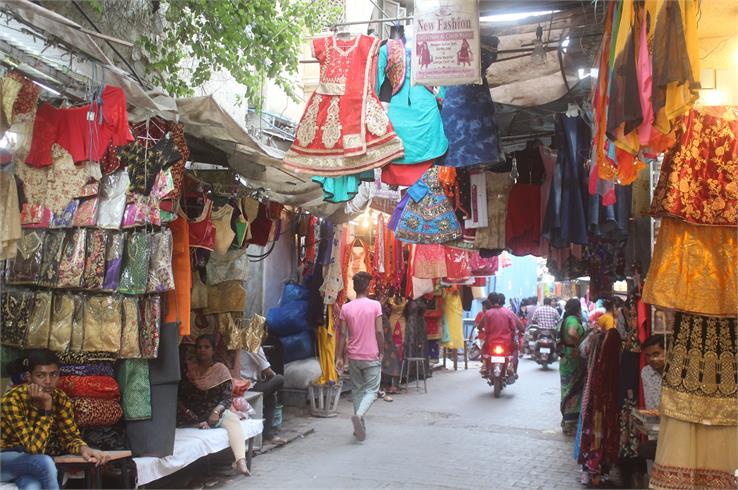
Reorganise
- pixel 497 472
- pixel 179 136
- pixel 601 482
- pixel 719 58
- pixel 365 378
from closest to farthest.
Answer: pixel 719 58, pixel 179 136, pixel 601 482, pixel 497 472, pixel 365 378

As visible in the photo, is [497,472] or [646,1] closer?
[646,1]

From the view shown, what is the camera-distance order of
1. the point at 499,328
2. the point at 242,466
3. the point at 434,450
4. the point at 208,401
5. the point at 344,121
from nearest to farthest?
the point at 344,121 < the point at 242,466 < the point at 208,401 < the point at 434,450 < the point at 499,328

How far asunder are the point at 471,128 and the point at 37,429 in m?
3.79

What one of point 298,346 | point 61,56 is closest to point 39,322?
point 61,56

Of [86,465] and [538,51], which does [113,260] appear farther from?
[538,51]

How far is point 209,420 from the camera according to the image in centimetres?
700

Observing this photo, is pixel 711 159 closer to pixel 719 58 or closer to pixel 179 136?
pixel 719 58

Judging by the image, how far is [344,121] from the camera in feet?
17.5

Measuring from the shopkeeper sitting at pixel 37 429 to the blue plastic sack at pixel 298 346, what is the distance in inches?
219

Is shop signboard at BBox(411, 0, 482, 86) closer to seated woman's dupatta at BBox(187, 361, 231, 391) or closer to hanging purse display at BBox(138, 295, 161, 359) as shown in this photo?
hanging purse display at BBox(138, 295, 161, 359)

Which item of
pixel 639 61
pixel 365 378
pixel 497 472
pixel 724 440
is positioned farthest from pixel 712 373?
pixel 365 378

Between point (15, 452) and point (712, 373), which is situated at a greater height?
point (712, 373)

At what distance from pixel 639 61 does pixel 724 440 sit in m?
2.35

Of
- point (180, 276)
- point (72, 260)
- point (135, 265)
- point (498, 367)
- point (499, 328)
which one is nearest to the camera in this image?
point (72, 260)
